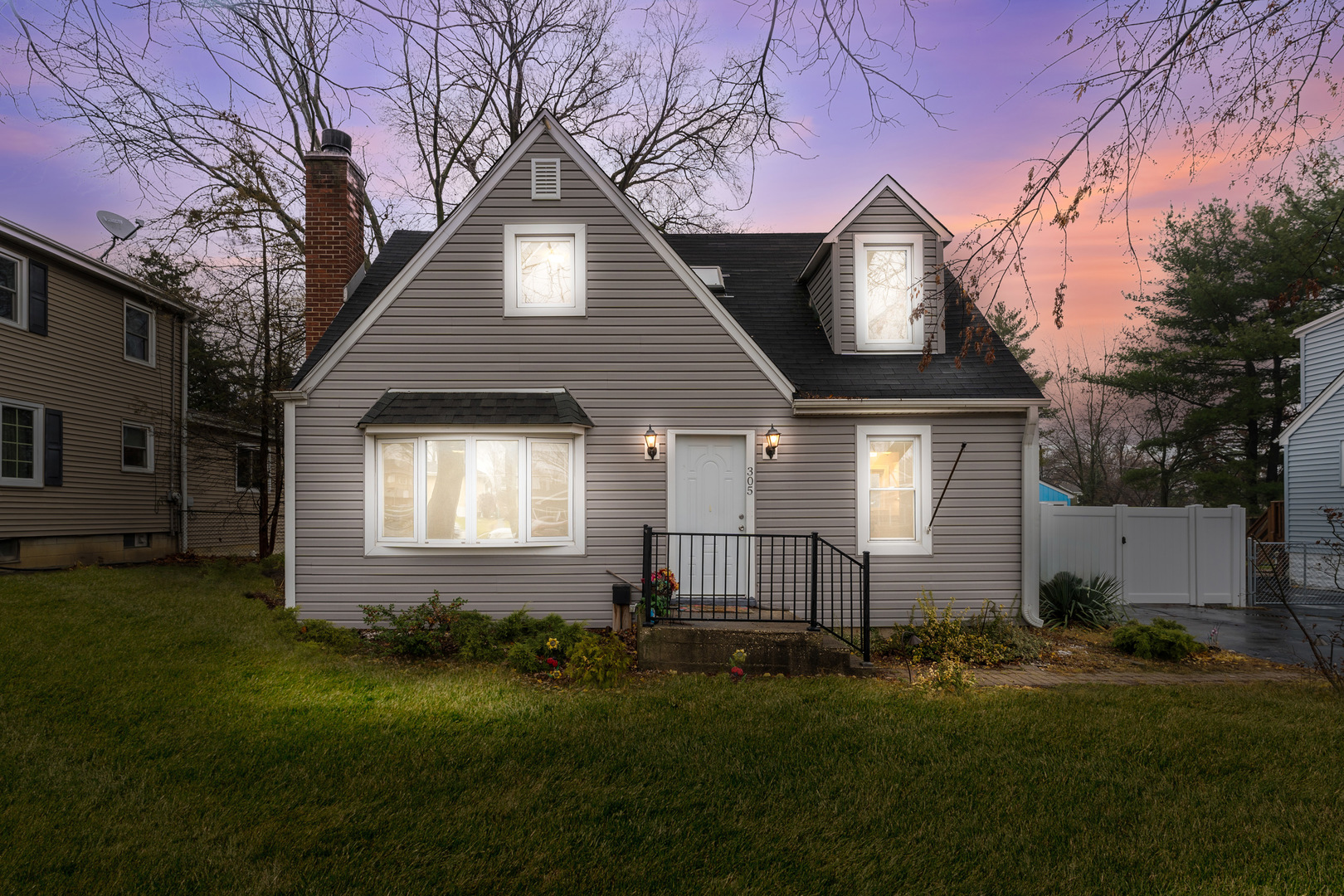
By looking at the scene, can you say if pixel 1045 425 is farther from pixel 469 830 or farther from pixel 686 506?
pixel 469 830

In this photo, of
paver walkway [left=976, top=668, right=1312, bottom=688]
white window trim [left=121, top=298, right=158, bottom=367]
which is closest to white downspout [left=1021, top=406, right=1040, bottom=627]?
paver walkway [left=976, top=668, right=1312, bottom=688]

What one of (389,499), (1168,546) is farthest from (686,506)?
(1168,546)

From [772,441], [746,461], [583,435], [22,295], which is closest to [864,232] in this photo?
[772,441]

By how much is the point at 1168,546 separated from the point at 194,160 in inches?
801

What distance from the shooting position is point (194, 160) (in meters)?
13.6

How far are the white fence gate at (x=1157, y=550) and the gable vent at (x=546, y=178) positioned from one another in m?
9.33

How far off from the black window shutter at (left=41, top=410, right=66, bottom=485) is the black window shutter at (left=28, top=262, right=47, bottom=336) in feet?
5.47

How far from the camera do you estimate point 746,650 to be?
6363mm

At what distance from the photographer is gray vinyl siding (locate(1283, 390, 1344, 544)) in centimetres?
1384

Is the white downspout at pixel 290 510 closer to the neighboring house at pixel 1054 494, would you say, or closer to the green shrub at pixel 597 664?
the green shrub at pixel 597 664

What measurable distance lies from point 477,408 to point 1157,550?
11157 millimetres

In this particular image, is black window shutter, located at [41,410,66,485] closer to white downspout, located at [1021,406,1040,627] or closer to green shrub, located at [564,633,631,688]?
green shrub, located at [564,633,631,688]

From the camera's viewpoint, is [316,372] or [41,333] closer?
[316,372]

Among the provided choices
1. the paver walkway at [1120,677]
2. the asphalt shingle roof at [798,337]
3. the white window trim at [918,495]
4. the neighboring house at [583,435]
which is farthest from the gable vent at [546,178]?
the paver walkway at [1120,677]
